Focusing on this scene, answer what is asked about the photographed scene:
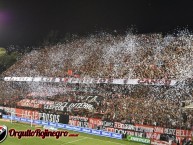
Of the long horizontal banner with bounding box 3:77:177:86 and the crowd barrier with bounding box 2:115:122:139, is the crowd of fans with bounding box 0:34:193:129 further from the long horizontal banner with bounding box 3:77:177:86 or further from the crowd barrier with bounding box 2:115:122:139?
the crowd barrier with bounding box 2:115:122:139

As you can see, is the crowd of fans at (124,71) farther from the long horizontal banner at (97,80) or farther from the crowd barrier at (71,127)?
the crowd barrier at (71,127)

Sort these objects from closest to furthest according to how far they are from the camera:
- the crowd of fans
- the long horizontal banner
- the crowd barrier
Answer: the crowd barrier → the crowd of fans → the long horizontal banner

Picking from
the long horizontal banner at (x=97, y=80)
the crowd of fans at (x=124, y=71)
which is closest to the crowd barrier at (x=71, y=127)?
the crowd of fans at (x=124, y=71)

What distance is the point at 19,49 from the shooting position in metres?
57.3

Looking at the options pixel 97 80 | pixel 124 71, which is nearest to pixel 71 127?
pixel 97 80

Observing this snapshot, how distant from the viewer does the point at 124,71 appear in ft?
123

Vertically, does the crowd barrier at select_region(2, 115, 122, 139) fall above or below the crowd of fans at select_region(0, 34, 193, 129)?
below

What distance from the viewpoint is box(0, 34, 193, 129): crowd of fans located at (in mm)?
29484

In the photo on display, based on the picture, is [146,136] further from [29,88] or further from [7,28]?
[7,28]

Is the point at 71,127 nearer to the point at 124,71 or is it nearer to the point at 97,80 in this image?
the point at 97,80

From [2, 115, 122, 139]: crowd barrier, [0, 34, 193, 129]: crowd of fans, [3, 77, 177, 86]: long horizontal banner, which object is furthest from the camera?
[3, 77, 177, 86]: long horizontal banner

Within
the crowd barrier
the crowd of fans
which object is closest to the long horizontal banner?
the crowd of fans

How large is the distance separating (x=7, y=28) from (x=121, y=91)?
30102 millimetres

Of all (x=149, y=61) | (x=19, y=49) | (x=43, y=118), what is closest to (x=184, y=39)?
(x=149, y=61)
